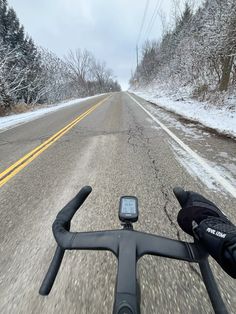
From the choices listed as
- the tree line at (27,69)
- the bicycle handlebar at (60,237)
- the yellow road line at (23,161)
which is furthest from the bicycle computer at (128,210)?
the tree line at (27,69)

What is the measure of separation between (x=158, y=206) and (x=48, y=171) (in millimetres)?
2360

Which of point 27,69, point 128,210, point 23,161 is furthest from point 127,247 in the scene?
point 27,69

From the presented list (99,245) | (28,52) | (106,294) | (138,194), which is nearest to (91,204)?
(138,194)

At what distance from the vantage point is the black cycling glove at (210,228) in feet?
3.40

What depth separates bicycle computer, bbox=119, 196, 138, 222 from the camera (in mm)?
1250

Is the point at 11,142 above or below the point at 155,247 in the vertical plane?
below

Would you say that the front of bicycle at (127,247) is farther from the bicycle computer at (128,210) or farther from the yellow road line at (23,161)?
the yellow road line at (23,161)

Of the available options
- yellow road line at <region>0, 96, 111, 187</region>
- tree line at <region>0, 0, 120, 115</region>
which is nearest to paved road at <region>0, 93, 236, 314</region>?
yellow road line at <region>0, 96, 111, 187</region>

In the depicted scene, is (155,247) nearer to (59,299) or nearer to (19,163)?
(59,299)

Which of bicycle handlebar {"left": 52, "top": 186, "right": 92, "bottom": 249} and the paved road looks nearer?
bicycle handlebar {"left": 52, "top": 186, "right": 92, "bottom": 249}

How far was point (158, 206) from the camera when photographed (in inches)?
114

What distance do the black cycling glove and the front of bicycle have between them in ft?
0.29

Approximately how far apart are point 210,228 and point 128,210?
451 millimetres

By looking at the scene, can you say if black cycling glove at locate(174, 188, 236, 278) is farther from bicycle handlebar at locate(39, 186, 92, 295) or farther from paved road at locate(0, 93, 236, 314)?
paved road at locate(0, 93, 236, 314)
